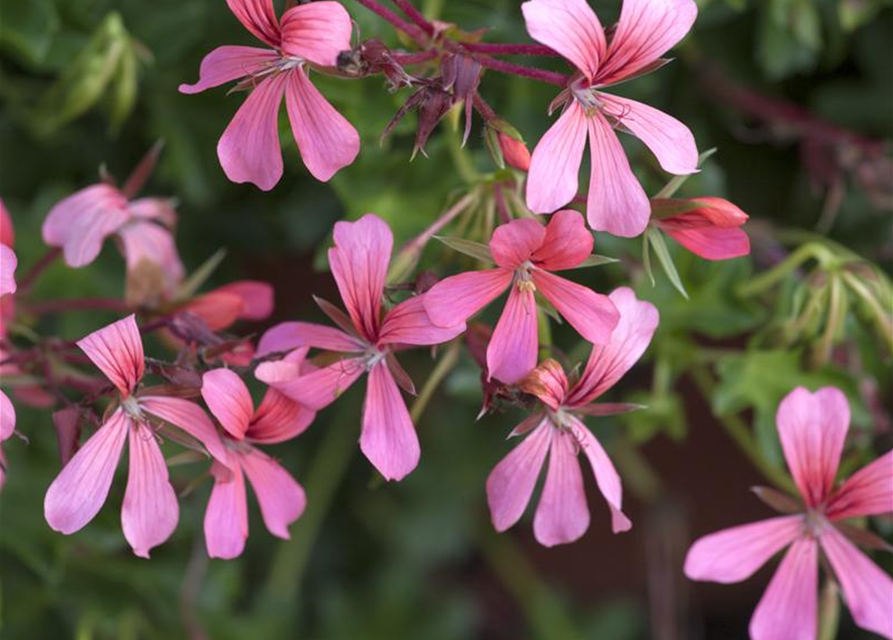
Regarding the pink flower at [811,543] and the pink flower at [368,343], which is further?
the pink flower at [811,543]

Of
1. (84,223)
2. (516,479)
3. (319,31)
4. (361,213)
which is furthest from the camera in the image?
(361,213)

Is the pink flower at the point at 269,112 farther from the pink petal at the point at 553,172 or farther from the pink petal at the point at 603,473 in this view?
the pink petal at the point at 603,473

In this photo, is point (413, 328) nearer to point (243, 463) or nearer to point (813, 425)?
point (243, 463)

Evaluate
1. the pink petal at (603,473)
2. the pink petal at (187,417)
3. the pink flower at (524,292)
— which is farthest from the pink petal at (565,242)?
the pink petal at (187,417)

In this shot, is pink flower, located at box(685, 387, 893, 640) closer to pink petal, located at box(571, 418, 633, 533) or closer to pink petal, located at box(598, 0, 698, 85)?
pink petal, located at box(571, 418, 633, 533)

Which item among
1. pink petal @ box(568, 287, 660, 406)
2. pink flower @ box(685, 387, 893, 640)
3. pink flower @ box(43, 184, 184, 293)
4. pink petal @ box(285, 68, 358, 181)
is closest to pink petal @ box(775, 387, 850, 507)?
pink flower @ box(685, 387, 893, 640)

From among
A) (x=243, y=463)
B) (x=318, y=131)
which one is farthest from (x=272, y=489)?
(x=318, y=131)
